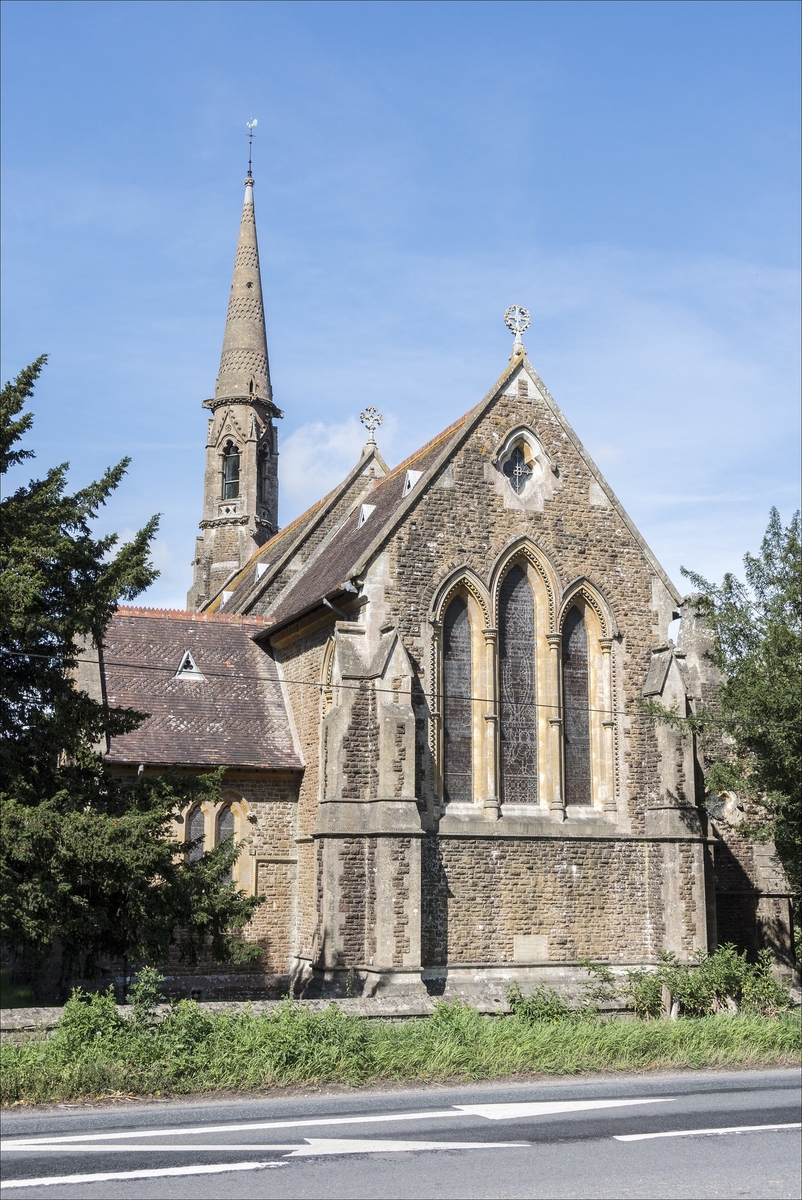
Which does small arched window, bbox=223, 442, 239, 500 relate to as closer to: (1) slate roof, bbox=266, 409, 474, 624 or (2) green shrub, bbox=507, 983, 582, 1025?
(1) slate roof, bbox=266, 409, 474, 624

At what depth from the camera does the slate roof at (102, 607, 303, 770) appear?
71.4 feet

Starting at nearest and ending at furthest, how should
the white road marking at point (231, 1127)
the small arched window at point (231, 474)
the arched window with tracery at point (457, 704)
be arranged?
the white road marking at point (231, 1127), the arched window with tracery at point (457, 704), the small arched window at point (231, 474)

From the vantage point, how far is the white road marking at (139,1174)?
25.4ft

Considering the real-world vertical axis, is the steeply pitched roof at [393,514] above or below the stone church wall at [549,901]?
above

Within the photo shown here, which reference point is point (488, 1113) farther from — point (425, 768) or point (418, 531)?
point (418, 531)

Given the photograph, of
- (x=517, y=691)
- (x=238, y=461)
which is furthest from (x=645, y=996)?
(x=238, y=461)

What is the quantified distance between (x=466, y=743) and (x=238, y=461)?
20.6 m

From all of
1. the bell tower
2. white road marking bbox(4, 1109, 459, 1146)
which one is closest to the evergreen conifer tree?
white road marking bbox(4, 1109, 459, 1146)

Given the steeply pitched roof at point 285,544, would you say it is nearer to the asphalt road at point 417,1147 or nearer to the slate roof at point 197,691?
the slate roof at point 197,691

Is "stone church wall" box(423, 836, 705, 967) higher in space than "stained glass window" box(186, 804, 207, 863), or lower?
lower

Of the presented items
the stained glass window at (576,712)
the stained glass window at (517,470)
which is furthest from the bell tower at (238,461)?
the stained glass window at (576,712)

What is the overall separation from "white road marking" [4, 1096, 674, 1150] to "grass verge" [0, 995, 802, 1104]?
1.71m

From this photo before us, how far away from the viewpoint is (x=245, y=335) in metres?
40.4

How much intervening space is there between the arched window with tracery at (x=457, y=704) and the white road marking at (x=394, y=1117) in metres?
9.33
